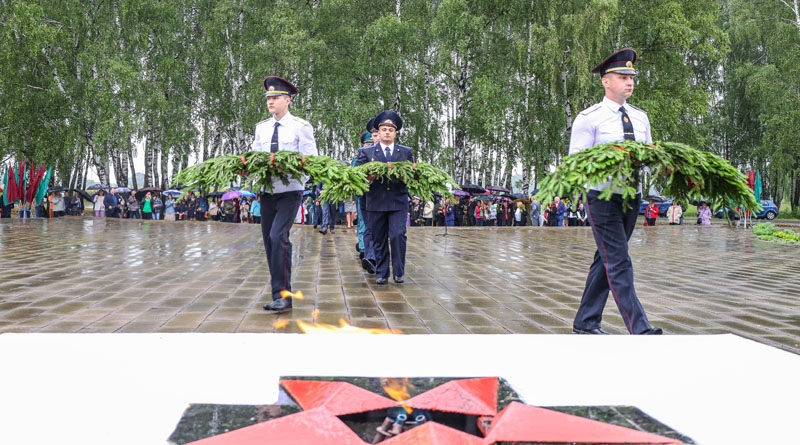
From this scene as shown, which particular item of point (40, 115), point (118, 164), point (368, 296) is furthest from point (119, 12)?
point (368, 296)

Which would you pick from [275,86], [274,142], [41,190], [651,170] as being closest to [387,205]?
[274,142]

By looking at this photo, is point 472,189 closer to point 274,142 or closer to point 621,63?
point 274,142

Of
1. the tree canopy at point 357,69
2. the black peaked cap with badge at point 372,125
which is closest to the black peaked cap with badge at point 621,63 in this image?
the black peaked cap with badge at point 372,125

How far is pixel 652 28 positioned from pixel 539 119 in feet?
20.3

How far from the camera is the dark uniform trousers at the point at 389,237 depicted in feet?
21.1

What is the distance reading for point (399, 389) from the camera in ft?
7.19

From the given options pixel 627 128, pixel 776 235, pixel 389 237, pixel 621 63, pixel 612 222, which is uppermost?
pixel 621 63

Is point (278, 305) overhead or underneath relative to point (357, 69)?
underneath

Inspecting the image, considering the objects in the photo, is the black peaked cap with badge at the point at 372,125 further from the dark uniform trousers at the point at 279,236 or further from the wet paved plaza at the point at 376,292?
the dark uniform trousers at the point at 279,236

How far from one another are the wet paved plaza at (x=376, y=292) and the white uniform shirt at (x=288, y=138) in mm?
1134

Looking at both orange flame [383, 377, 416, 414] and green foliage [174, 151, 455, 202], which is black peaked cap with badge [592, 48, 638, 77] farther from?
orange flame [383, 377, 416, 414]

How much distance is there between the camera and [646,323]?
11.3 ft

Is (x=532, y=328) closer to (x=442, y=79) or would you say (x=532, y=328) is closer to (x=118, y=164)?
(x=442, y=79)

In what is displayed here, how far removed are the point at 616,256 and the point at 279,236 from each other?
9.27 ft
